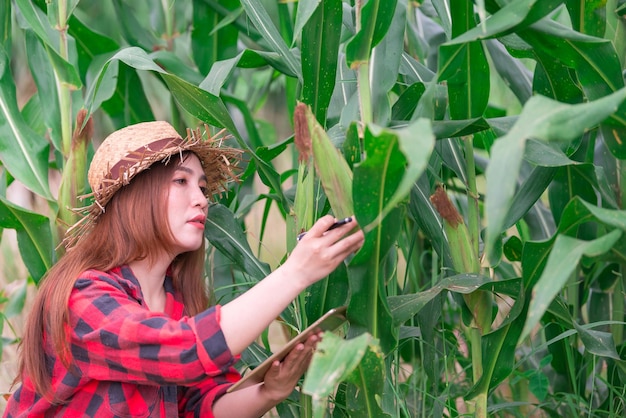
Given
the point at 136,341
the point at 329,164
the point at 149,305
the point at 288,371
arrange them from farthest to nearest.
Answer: the point at 149,305
the point at 288,371
the point at 136,341
the point at 329,164

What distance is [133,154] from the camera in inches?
46.7

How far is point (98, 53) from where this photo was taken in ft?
5.51

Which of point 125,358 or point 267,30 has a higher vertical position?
point 267,30

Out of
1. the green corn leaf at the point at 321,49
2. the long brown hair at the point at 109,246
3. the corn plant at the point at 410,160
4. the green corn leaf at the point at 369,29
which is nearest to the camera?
the corn plant at the point at 410,160

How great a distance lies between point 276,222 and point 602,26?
5.88 ft

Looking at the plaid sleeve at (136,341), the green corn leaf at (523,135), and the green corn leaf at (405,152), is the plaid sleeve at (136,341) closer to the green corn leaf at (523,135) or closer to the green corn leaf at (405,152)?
the green corn leaf at (405,152)

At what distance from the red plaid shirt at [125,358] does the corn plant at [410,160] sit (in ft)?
0.57

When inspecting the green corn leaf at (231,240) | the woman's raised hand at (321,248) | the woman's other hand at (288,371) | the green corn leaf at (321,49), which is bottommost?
the woman's other hand at (288,371)

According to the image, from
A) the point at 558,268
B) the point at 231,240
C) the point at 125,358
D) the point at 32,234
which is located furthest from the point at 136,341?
the point at 558,268

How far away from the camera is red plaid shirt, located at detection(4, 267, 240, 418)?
1001 mm

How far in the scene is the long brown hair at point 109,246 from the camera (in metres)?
1.16

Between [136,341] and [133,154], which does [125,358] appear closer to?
[136,341]

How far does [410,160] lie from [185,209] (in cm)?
60

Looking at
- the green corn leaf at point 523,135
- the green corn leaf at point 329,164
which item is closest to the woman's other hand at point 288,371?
the green corn leaf at point 329,164
